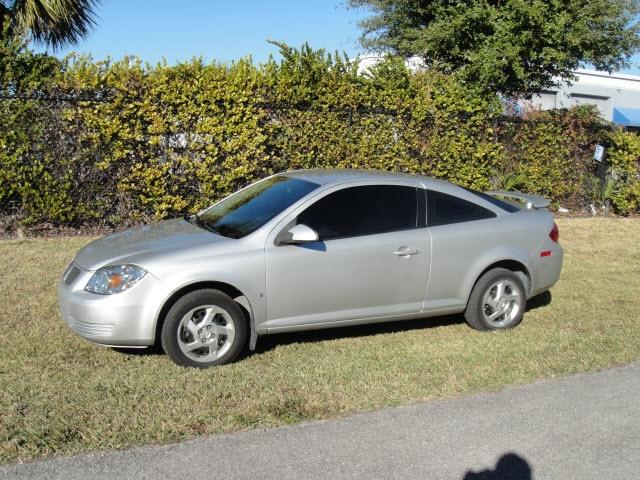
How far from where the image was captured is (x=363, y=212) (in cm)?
612

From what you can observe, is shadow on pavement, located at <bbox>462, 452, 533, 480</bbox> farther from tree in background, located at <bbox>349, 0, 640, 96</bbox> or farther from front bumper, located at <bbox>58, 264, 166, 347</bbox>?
tree in background, located at <bbox>349, 0, 640, 96</bbox>

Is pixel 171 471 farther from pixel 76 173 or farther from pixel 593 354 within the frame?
pixel 76 173

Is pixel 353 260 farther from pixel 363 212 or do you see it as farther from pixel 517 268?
pixel 517 268

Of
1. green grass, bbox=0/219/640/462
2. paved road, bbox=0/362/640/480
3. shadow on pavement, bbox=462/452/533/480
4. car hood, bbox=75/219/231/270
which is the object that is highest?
car hood, bbox=75/219/231/270

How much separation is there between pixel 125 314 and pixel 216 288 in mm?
705

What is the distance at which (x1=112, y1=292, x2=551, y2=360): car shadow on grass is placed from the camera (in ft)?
19.2

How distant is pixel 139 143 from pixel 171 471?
7.20m

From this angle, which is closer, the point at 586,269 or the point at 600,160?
the point at 586,269

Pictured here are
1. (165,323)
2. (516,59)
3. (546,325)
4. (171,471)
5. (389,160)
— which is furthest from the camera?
(516,59)

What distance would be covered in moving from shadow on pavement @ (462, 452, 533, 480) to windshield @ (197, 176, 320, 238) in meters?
2.65

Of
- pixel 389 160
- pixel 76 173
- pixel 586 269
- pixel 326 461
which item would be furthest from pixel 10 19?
pixel 326 461

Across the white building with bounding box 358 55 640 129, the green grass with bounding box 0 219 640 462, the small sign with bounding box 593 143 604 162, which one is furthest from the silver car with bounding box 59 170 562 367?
the white building with bounding box 358 55 640 129

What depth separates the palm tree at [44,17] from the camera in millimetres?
12164

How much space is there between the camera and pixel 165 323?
209 inches
